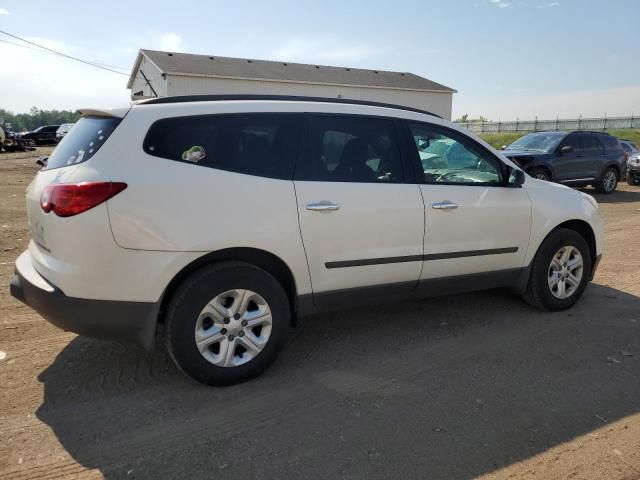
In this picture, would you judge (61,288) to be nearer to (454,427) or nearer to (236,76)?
(454,427)

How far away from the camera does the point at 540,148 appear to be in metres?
13.5

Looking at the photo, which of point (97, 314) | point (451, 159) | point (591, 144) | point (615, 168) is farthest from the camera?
point (615, 168)

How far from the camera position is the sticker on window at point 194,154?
3.28 metres

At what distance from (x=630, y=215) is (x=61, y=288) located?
10941 mm

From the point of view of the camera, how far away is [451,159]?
173 inches

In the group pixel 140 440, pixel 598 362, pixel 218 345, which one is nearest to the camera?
pixel 140 440

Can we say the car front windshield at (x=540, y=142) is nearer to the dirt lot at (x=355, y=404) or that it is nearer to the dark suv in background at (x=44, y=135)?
the dirt lot at (x=355, y=404)

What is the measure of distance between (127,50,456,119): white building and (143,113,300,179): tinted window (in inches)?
960

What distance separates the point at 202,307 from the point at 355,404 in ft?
3.71

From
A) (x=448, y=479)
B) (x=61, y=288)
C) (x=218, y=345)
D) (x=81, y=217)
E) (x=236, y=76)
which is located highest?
(x=236, y=76)

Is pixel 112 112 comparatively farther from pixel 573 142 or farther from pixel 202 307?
pixel 573 142

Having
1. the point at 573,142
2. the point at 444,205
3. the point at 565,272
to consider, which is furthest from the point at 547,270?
the point at 573,142

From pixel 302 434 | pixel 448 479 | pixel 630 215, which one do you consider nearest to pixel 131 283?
pixel 302 434

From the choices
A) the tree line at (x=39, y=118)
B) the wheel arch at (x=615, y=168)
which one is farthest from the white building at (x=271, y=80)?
the tree line at (x=39, y=118)
